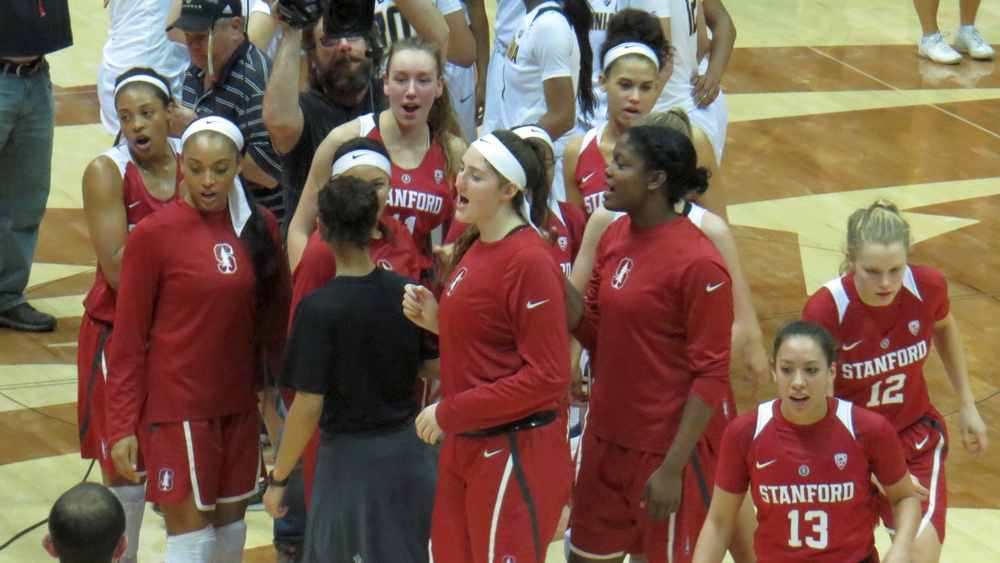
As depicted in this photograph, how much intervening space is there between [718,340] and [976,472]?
2.16m

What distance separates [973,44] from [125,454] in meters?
7.60

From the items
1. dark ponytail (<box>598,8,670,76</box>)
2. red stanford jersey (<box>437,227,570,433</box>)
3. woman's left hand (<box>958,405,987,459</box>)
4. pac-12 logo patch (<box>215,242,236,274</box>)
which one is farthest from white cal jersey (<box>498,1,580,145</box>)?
woman's left hand (<box>958,405,987,459</box>)

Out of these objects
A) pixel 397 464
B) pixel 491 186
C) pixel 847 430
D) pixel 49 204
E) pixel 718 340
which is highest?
pixel 491 186

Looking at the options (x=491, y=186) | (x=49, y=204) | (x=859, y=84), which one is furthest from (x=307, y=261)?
(x=859, y=84)

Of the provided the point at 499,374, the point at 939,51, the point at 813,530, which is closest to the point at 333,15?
the point at 499,374

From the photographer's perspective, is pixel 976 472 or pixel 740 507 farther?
pixel 976 472

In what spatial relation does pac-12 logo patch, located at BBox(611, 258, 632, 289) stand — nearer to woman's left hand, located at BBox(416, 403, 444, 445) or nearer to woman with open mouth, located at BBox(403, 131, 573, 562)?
woman with open mouth, located at BBox(403, 131, 573, 562)

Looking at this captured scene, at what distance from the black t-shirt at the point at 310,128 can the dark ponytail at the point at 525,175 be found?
1051 millimetres

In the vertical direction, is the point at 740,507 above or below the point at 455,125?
below

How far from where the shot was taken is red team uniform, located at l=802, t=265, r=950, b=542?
3799 mm

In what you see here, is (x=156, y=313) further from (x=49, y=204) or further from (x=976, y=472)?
(x=49, y=204)

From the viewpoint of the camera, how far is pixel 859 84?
9141 millimetres

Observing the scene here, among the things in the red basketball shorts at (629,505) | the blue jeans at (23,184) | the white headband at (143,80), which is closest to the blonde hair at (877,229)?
the red basketball shorts at (629,505)

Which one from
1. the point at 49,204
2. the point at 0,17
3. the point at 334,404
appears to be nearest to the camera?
the point at 334,404
